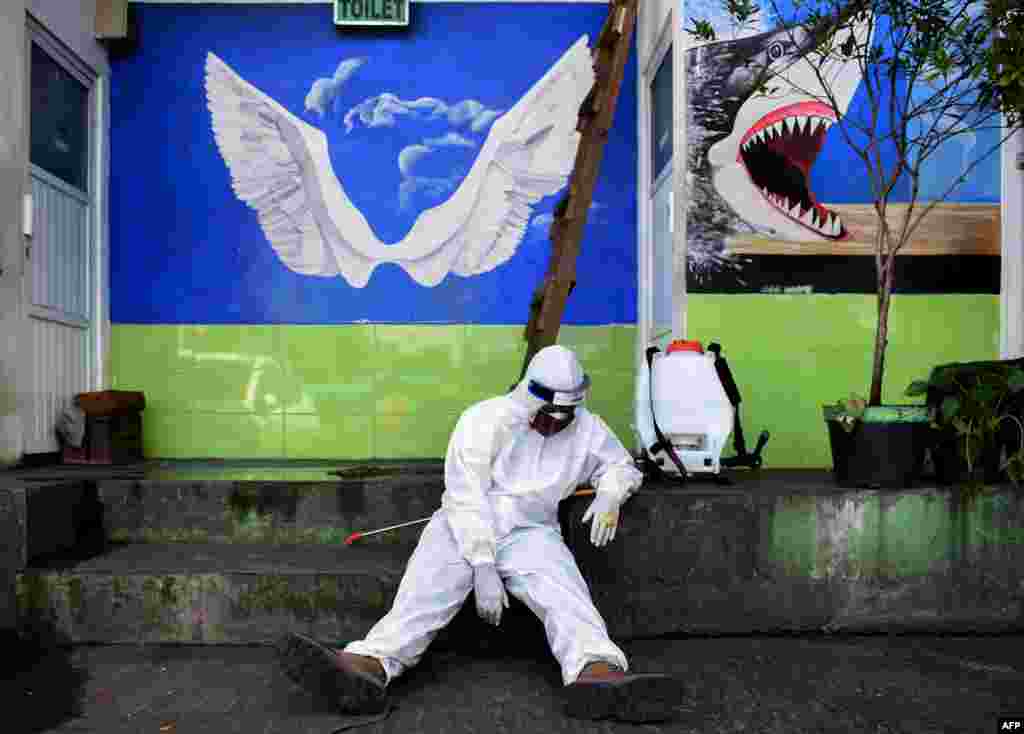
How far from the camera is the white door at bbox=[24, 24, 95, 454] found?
517 cm

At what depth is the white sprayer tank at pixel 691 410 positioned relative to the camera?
4184 mm

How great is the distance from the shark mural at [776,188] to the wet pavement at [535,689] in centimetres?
204

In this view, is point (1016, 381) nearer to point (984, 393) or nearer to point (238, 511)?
point (984, 393)

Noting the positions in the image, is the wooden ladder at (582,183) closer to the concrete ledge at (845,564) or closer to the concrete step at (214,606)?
the concrete ledge at (845,564)

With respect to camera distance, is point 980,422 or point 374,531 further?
point 374,531

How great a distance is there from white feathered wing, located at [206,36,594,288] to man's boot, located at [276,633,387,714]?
3.44m

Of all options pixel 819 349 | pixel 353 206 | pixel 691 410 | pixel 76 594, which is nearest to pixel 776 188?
pixel 819 349

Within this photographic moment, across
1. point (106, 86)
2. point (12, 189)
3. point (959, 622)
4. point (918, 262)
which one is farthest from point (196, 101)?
point (959, 622)

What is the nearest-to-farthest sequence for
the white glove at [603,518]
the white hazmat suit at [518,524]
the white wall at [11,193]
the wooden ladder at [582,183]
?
the white hazmat suit at [518,524] < the white glove at [603,518] < the white wall at [11,193] < the wooden ladder at [582,183]

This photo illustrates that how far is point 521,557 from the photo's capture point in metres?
3.35

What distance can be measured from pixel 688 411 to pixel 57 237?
396cm

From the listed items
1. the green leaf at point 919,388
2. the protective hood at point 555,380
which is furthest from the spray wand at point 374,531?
the green leaf at point 919,388

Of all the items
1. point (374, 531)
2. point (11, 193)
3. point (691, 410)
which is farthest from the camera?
point (11, 193)

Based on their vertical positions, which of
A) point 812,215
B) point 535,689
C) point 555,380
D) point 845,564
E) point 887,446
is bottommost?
point 535,689
